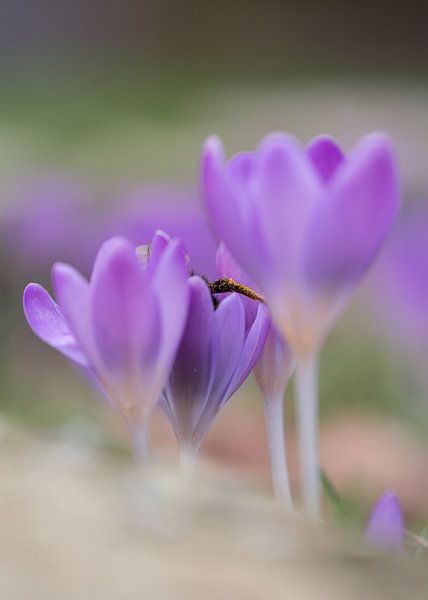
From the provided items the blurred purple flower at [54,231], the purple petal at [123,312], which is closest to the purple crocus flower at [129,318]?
the purple petal at [123,312]

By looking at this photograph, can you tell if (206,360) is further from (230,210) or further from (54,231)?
(54,231)

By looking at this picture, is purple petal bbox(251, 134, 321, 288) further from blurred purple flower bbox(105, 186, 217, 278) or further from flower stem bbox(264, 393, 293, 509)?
blurred purple flower bbox(105, 186, 217, 278)

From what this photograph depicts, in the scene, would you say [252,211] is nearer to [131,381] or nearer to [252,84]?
[131,381]

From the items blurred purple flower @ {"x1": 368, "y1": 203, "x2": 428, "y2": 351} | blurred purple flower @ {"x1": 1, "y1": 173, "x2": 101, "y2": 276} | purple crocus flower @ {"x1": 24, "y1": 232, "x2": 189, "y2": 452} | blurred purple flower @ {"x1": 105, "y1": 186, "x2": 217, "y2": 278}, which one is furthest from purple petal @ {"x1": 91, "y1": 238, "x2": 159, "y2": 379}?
blurred purple flower @ {"x1": 1, "y1": 173, "x2": 101, "y2": 276}

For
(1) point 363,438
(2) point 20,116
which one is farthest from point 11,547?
(2) point 20,116

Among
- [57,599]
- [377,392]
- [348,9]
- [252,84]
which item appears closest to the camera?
[57,599]

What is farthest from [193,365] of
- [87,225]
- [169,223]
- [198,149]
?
[198,149]
